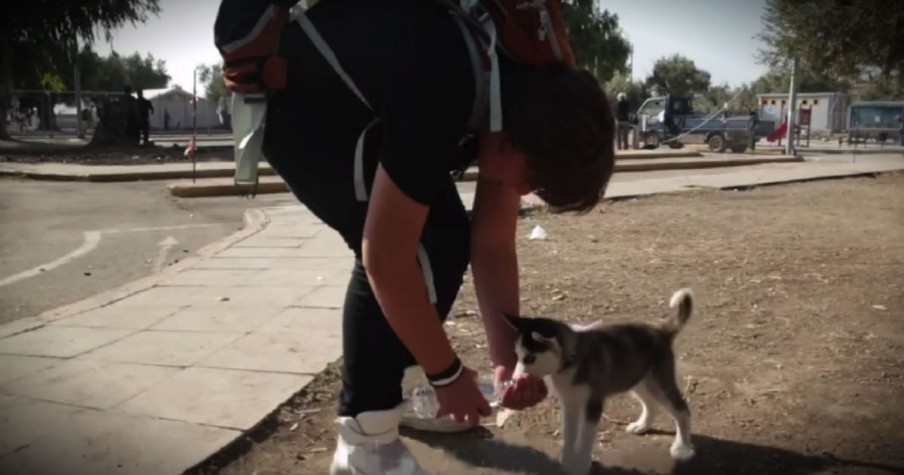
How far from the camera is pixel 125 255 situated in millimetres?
5785

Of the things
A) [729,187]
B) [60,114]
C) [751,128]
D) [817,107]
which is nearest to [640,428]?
[729,187]

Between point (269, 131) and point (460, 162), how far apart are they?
462 mm

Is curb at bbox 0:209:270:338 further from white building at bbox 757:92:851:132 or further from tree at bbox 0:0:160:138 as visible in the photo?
white building at bbox 757:92:851:132

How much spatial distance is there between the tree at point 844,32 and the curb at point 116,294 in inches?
135

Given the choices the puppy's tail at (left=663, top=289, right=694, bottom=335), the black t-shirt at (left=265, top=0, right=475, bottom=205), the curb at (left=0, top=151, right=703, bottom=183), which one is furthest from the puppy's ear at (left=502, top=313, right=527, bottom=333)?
the curb at (left=0, top=151, right=703, bottom=183)

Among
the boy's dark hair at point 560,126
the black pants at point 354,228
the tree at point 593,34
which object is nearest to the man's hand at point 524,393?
the black pants at point 354,228

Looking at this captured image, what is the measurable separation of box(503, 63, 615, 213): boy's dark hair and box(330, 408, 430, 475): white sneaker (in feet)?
2.30

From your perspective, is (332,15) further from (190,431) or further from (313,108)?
(190,431)

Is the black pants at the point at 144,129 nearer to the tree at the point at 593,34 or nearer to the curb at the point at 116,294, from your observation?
the tree at the point at 593,34

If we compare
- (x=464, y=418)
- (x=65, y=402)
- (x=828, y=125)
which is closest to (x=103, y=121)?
(x=65, y=402)

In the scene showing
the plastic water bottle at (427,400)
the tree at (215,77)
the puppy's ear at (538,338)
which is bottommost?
the plastic water bottle at (427,400)

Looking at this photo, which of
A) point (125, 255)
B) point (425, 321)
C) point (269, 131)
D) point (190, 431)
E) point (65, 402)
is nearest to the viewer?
point (425, 321)

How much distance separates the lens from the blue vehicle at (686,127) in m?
21.1

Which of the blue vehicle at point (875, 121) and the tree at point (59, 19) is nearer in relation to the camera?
the tree at point (59, 19)
